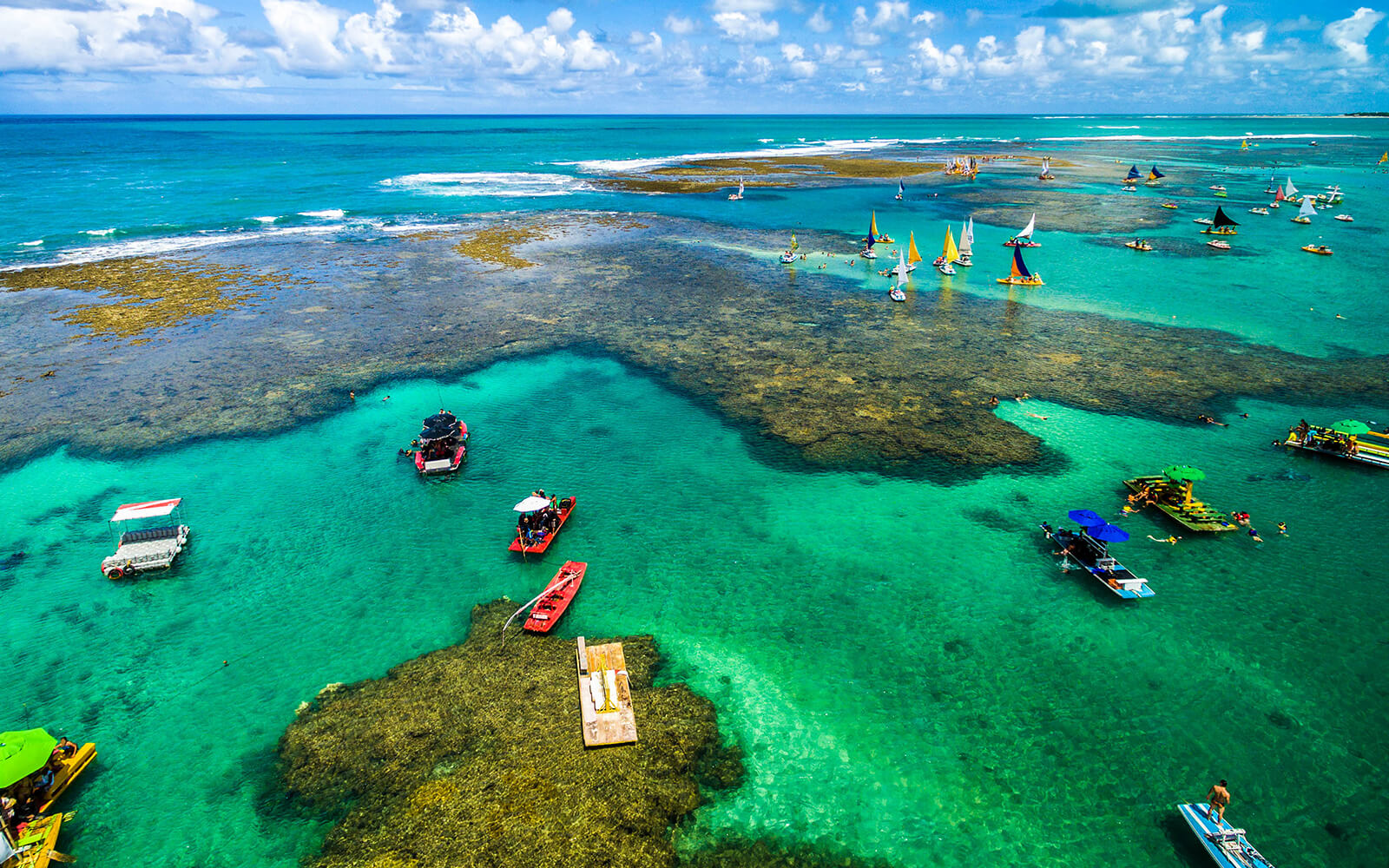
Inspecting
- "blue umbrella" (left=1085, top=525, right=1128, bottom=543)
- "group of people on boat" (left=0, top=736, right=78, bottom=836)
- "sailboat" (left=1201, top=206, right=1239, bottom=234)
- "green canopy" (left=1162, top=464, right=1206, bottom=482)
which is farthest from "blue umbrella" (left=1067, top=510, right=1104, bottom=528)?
"sailboat" (left=1201, top=206, right=1239, bottom=234)

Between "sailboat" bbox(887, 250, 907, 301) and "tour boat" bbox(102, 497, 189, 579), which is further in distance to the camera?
"sailboat" bbox(887, 250, 907, 301)

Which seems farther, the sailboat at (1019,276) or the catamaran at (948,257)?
the catamaran at (948,257)

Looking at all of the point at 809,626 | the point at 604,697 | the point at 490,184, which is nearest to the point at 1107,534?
the point at 809,626

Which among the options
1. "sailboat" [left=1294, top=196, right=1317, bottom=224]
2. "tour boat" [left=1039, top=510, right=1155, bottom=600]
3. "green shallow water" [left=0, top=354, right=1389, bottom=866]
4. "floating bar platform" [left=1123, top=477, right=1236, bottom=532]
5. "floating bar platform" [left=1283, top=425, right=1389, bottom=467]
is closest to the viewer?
"green shallow water" [left=0, top=354, right=1389, bottom=866]

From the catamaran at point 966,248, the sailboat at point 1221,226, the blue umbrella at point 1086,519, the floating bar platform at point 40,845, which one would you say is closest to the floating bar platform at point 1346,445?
the blue umbrella at point 1086,519

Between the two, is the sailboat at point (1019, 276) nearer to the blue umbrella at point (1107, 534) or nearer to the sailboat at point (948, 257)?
the sailboat at point (948, 257)

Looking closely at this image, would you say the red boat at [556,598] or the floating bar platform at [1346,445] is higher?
the floating bar platform at [1346,445]

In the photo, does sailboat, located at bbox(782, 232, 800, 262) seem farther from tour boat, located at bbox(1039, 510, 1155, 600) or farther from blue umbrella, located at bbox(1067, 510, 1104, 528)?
blue umbrella, located at bbox(1067, 510, 1104, 528)
